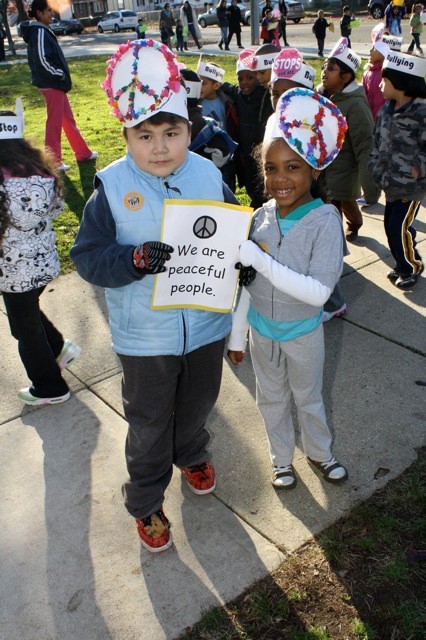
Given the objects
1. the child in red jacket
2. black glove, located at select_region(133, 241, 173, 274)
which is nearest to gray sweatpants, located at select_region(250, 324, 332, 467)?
black glove, located at select_region(133, 241, 173, 274)

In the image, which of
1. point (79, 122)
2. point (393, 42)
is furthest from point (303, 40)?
point (393, 42)

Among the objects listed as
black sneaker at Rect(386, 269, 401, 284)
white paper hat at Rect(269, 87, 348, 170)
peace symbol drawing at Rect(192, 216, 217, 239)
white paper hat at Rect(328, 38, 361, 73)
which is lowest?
black sneaker at Rect(386, 269, 401, 284)

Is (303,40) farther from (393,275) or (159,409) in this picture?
(159,409)

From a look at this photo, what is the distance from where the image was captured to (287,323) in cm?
278

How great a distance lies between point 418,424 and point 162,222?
1959mm

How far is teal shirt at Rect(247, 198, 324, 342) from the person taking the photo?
105 inches

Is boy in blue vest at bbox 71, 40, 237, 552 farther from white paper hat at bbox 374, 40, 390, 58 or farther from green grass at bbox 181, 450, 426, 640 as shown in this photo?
white paper hat at bbox 374, 40, 390, 58

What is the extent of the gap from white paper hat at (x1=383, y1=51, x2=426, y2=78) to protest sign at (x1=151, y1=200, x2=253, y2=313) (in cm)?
261

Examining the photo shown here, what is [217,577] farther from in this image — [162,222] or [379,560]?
[162,222]

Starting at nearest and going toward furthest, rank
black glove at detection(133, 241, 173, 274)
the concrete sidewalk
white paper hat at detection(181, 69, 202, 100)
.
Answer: black glove at detection(133, 241, 173, 274) → the concrete sidewalk → white paper hat at detection(181, 69, 202, 100)

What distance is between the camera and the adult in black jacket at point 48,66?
7.71 m

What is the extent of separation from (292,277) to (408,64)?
268 cm

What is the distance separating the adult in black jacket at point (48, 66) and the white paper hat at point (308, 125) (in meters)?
5.57

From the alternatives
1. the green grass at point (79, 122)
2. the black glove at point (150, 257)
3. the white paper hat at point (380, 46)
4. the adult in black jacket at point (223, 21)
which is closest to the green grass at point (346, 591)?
the black glove at point (150, 257)
